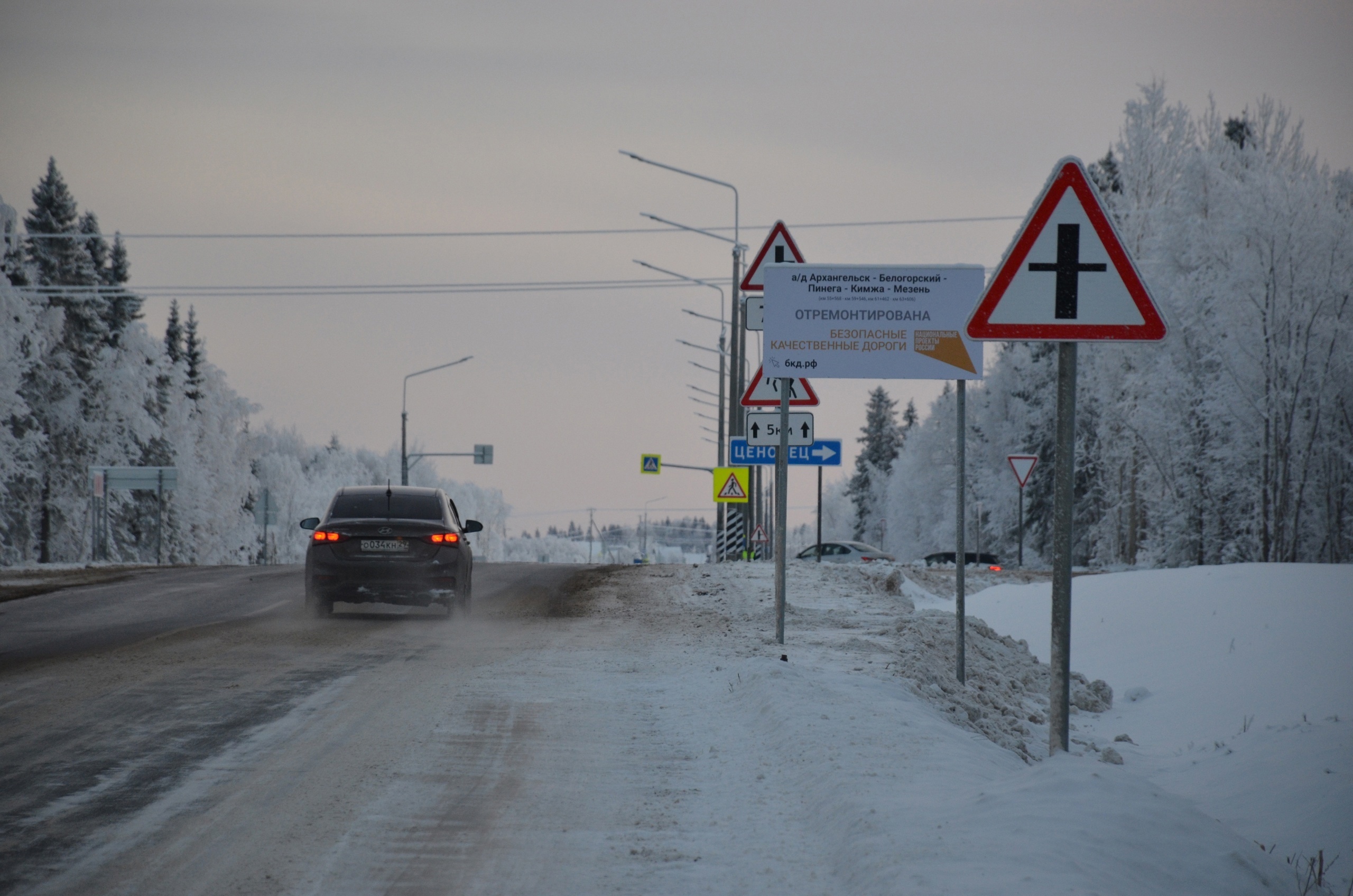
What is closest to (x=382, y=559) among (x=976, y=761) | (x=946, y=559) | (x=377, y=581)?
(x=377, y=581)

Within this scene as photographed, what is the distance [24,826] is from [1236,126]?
2716 inches

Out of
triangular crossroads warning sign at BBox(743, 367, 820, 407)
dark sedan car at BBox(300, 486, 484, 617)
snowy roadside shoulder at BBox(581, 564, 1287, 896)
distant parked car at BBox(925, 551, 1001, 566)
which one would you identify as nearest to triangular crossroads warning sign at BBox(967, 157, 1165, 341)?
snowy roadside shoulder at BBox(581, 564, 1287, 896)

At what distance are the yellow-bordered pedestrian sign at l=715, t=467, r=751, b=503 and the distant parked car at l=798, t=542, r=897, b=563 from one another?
18288mm

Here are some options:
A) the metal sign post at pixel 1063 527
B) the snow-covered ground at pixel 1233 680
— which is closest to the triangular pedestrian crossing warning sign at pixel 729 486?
the snow-covered ground at pixel 1233 680

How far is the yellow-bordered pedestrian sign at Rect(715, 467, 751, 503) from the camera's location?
3117cm

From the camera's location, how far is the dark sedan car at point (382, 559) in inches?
614

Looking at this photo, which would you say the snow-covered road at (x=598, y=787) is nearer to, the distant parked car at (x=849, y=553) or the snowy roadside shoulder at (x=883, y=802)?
the snowy roadside shoulder at (x=883, y=802)

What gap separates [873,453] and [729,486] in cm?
10049

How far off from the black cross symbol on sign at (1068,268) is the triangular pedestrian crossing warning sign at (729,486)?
24599mm

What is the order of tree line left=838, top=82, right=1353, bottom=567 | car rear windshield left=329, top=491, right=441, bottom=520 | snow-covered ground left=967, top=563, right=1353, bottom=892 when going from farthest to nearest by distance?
1. tree line left=838, top=82, right=1353, bottom=567
2. car rear windshield left=329, top=491, right=441, bottom=520
3. snow-covered ground left=967, top=563, right=1353, bottom=892

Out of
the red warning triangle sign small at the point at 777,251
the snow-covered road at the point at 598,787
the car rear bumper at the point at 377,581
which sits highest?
the red warning triangle sign small at the point at 777,251

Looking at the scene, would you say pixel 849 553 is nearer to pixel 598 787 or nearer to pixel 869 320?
pixel 869 320

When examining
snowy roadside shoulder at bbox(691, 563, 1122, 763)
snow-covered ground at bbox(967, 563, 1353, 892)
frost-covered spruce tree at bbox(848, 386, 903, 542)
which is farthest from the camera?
frost-covered spruce tree at bbox(848, 386, 903, 542)

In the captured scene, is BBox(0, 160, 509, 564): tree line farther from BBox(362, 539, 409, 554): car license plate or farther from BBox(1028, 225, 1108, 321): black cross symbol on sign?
BBox(1028, 225, 1108, 321): black cross symbol on sign
